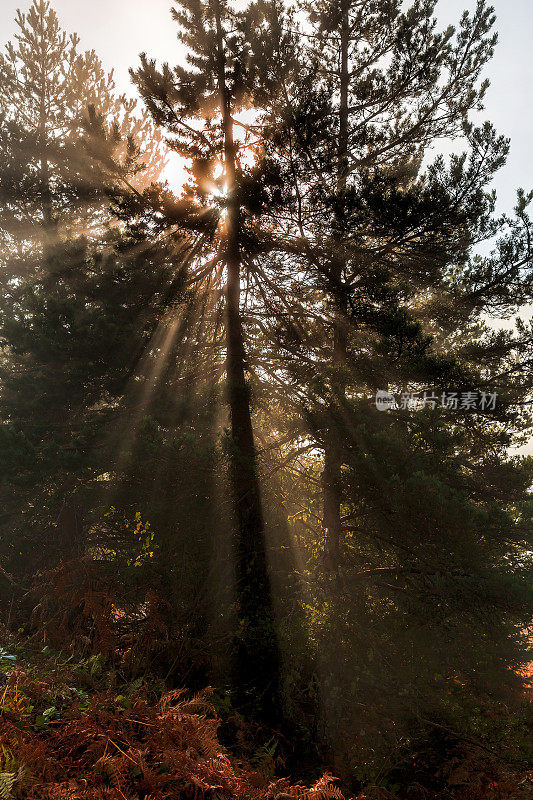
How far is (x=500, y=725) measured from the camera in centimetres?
839

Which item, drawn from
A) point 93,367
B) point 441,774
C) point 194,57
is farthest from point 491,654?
point 194,57

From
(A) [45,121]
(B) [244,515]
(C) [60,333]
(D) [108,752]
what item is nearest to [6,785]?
(D) [108,752]

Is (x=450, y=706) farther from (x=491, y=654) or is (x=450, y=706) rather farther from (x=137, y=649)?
(x=137, y=649)

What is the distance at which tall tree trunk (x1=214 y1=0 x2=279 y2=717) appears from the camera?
680cm

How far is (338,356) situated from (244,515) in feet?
11.8

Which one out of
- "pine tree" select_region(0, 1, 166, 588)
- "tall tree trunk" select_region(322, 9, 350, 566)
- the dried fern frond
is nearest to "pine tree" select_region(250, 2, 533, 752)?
"tall tree trunk" select_region(322, 9, 350, 566)

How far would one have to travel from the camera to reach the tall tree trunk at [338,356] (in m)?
7.38

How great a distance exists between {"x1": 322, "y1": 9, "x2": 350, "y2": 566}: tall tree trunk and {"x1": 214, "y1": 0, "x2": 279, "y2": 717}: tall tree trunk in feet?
4.21

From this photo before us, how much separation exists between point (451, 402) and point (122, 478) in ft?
18.7

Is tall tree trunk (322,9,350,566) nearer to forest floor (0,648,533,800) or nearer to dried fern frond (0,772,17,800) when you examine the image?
forest floor (0,648,533,800)

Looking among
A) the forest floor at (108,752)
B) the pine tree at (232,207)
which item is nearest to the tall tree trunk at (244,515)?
the pine tree at (232,207)

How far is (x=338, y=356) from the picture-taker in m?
9.15

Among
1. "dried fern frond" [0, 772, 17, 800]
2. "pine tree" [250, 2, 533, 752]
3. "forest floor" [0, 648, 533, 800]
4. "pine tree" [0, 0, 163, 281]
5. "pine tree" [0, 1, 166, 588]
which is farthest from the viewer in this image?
"pine tree" [0, 0, 163, 281]

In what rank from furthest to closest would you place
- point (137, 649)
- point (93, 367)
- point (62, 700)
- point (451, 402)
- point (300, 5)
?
point (300, 5), point (93, 367), point (451, 402), point (137, 649), point (62, 700)
